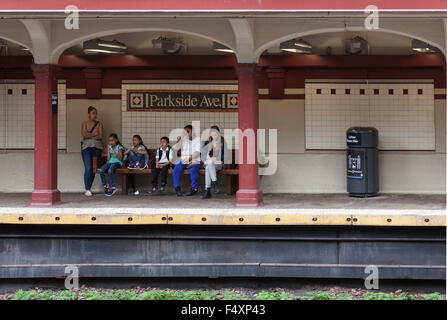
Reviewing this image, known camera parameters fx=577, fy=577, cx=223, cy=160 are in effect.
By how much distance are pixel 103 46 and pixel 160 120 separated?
167 cm

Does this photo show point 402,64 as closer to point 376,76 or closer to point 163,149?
point 376,76

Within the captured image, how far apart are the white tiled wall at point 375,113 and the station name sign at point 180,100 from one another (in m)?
1.45

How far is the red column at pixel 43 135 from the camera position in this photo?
27.1 feet

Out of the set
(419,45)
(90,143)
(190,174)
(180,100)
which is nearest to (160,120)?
(180,100)

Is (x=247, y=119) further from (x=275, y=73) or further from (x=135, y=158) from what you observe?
(x=135, y=158)

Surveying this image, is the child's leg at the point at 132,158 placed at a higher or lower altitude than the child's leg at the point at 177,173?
higher

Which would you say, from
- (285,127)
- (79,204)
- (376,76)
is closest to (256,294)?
(79,204)

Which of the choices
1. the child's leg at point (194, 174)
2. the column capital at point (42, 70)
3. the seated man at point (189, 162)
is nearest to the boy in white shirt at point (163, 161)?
the seated man at point (189, 162)

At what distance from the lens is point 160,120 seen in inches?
408

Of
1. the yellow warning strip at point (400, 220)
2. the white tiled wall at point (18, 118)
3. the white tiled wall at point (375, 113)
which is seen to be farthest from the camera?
the white tiled wall at point (18, 118)

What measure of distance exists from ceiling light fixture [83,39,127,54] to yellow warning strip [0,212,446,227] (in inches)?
130

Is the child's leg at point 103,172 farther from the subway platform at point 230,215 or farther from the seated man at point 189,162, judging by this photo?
the subway platform at point 230,215

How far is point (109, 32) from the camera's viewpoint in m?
8.08

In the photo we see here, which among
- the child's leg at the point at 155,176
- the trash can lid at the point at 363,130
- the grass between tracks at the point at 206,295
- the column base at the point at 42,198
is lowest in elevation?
the grass between tracks at the point at 206,295
